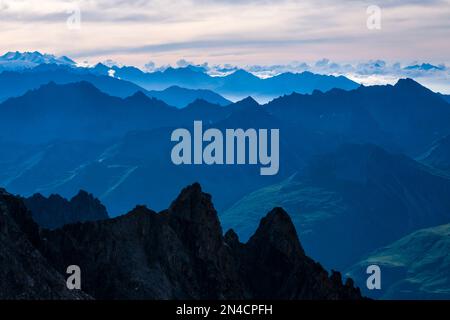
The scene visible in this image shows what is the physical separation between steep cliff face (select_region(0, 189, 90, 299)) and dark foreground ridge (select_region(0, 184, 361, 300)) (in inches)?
5.5

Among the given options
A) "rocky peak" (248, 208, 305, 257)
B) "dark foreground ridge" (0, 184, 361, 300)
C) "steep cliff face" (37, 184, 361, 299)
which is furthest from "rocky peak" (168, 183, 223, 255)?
"rocky peak" (248, 208, 305, 257)

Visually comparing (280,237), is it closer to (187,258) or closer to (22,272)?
(187,258)

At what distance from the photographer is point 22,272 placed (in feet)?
382

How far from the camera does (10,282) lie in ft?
375

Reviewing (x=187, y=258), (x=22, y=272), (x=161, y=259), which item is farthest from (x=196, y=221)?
(x=22, y=272)

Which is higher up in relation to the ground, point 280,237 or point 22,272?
point 280,237

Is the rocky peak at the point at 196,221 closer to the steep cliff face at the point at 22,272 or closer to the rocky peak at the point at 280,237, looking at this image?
the rocky peak at the point at 280,237

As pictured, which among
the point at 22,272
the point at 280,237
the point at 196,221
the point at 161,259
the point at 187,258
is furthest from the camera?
the point at 280,237

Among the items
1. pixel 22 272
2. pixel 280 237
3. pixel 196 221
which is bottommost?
pixel 22 272

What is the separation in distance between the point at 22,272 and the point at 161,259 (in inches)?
1469

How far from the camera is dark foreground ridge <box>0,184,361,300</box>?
4759 inches

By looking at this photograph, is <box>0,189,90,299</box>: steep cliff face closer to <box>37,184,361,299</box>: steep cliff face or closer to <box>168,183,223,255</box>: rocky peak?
<box>37,184,361,299</box>: steep cliff face

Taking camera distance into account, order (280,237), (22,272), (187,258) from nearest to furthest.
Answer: (22,272) < (187,258) < (280,237)
